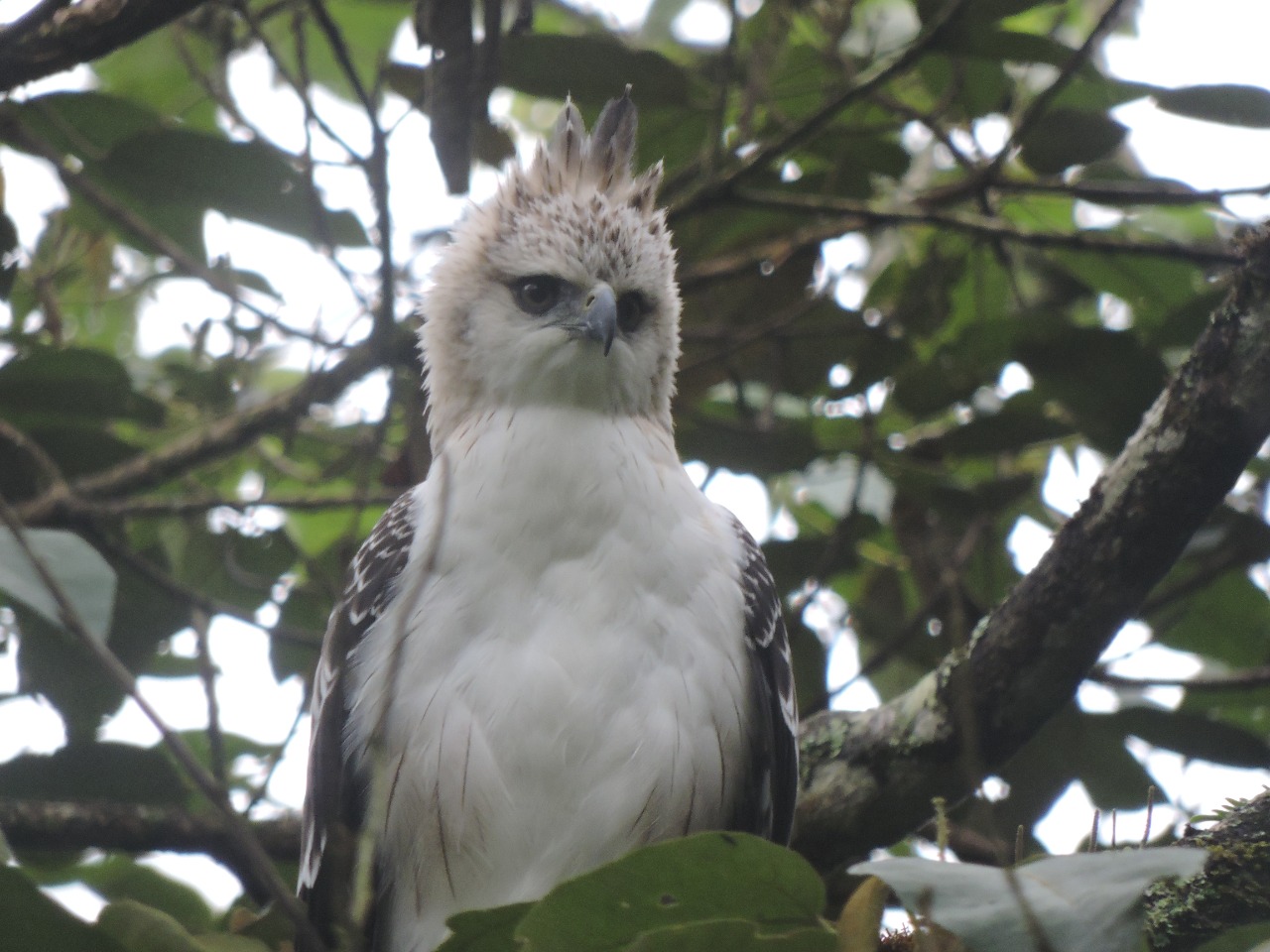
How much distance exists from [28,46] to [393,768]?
2.19 meters

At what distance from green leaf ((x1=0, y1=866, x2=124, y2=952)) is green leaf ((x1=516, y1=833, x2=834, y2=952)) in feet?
2.96

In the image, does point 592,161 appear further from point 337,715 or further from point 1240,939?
point 1240,939

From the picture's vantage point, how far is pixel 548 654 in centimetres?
400

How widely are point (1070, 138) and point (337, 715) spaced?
3.30 metres

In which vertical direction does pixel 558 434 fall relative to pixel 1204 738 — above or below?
above

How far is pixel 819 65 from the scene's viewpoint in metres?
5.26

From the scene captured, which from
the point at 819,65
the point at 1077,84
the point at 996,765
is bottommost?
the point at 996,765

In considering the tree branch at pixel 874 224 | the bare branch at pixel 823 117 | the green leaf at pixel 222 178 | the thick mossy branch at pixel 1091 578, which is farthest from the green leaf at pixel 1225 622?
the green leaf at pixel 222 178

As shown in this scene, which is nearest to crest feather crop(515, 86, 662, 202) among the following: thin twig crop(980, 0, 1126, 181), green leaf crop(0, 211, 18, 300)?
thin twig crop(980, 0, 1126, 181)

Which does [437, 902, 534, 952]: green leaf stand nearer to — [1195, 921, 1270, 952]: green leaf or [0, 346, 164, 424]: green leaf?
[1195, 921, 1270, 952]: green leaf

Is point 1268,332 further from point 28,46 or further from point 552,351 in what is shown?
point 28,46

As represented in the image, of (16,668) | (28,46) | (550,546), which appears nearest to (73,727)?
(16,668)

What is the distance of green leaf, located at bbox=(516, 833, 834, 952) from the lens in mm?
2457

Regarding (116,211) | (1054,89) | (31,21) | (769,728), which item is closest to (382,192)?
(31,21)
